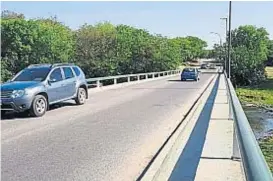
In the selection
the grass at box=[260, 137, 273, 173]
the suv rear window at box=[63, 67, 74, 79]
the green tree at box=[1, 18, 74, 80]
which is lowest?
the grass at box=[260, 137, 273, 173]

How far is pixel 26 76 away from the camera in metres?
15.5

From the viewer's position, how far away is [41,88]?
14383mm

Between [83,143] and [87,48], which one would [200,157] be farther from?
[87,48]

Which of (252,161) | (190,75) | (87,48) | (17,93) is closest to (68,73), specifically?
(17,93)

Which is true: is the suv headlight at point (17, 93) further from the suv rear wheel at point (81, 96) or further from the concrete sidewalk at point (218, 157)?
the concrete sidewalk at point (218, 157)

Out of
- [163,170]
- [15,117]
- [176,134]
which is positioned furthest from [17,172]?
[15,117]

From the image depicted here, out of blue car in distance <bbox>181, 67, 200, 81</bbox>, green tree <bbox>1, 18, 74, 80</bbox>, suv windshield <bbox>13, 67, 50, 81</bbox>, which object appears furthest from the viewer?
green tree <bbox>1, 18, 74, 80</bbox>

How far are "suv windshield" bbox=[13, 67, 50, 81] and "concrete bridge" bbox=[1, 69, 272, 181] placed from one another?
1.55m

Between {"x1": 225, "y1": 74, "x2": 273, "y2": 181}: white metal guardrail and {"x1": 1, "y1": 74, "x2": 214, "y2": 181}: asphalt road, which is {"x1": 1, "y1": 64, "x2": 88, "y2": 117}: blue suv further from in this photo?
{"x1": 225, "y1": 74, "x2": 273, "y2": 181}: white metal guardrail

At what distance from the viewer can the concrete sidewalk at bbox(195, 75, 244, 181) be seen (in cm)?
614

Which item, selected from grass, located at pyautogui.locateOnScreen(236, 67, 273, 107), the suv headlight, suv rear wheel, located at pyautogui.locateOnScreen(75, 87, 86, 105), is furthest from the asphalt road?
grass, located at pyautogui.locateOnScreen(236, 67, 273, 107)

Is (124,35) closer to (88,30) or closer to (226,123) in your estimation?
(88,30)

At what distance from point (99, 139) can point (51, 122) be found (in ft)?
11.0

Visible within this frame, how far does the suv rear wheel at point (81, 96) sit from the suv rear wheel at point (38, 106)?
3109 millimetres
